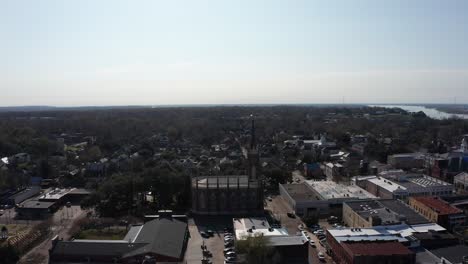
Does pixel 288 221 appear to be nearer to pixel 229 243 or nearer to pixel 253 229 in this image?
pixel 253 229

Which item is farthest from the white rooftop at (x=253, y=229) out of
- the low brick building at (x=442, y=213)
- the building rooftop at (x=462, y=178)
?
the building rooftop at (x=462, y=178)

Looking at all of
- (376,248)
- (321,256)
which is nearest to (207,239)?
(321,256)

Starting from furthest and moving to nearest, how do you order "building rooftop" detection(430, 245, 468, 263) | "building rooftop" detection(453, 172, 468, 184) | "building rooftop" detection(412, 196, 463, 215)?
"building rooftop" detection(453, 172, 468, 184)
"building rooftop" detection(412, 196, 463, 215)
"building rooftop" detection(430, 245, 468, 263)

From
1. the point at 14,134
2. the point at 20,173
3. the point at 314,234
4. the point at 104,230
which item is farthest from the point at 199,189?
the point at 14,134

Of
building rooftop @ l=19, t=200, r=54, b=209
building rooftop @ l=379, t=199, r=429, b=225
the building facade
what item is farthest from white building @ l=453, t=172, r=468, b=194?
building rooftop @ l=19, t=200, r=54, b=209

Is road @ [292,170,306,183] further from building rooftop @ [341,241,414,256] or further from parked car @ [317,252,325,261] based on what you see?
building rooftop @ [341,241,414,256]

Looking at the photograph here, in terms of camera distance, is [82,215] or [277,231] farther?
[82,215]

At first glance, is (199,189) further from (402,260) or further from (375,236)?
(402,260)
